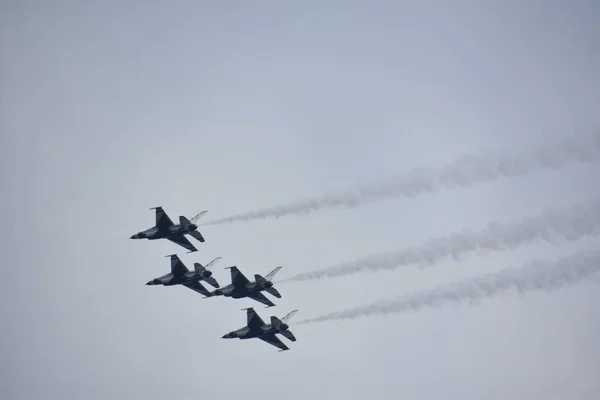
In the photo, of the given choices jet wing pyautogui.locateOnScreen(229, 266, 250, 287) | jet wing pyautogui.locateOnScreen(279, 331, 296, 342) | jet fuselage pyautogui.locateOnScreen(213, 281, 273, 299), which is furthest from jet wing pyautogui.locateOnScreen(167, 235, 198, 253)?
jet wing pyautogui.locateOnScreen(279, 331, 296, 342)

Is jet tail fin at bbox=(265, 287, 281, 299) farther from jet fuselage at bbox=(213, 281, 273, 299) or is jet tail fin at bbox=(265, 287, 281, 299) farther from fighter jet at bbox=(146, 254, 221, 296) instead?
fighter jet at bbox=(146, 254, 221, 296)

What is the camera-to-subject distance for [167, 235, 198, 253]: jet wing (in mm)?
77625

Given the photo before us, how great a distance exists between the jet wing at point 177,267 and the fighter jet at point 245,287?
11.3 feet

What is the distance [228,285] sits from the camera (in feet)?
254

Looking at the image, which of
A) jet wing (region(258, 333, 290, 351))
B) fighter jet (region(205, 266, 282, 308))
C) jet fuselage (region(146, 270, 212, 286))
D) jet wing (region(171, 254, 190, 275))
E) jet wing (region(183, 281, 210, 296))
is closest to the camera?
fighter jet (region(205, 266, 282, 308))

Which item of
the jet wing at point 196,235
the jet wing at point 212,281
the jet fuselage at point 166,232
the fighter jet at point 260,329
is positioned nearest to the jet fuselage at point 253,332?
the fighter jet at point 260,329

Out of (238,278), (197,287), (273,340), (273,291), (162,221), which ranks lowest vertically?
(273,340)

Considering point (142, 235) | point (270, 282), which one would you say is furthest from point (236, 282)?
point (142, 235)

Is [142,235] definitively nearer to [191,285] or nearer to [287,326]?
[191,285]

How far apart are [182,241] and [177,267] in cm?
226

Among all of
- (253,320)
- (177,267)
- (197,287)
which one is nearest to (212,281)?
(197,287)

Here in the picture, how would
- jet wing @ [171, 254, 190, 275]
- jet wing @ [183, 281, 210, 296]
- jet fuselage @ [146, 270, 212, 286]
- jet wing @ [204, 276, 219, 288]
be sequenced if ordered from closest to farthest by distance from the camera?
jet fuselage @ [146, 270, 212, 286]
jet wing @ [171, 254, 190, 275]
jet wing @ [183, 281, 210, 296]
jet wing @ [204, 276, 219, 288]

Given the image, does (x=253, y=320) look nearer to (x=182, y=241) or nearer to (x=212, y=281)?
(x=212, y=281)

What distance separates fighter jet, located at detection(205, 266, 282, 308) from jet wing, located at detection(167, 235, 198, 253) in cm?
415
